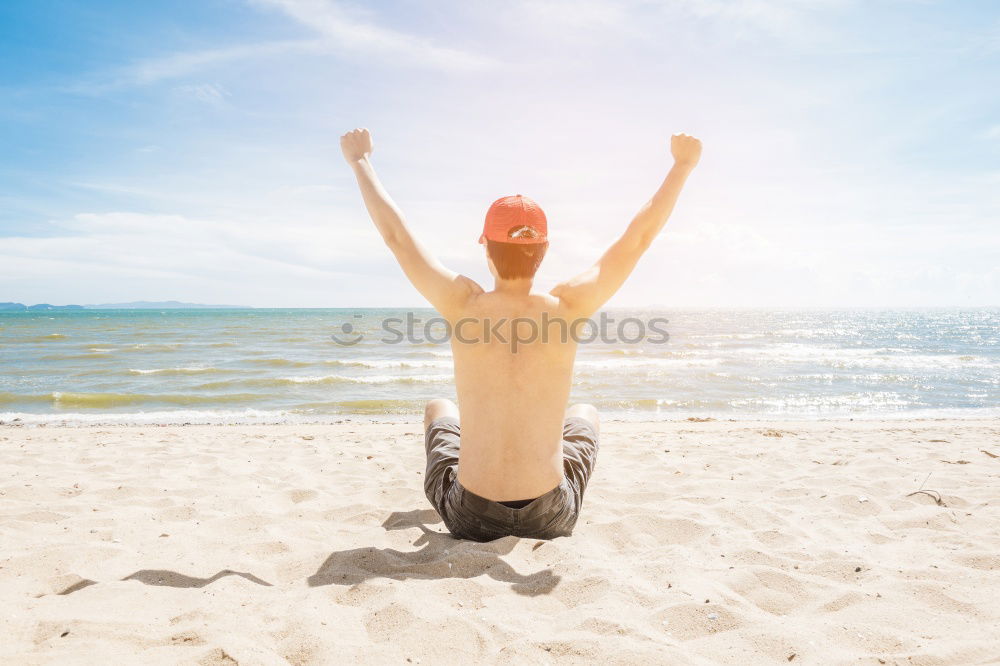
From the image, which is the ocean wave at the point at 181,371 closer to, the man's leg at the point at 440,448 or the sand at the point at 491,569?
the sand at the point at 491,569

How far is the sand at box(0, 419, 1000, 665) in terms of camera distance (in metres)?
2.08

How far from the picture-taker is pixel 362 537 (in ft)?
10.9

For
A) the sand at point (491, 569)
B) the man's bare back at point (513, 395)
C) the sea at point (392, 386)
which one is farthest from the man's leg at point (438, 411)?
the sea at point (392, 386)

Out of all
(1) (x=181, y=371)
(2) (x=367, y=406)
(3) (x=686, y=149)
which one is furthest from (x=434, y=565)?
(1) (x=181, y=371)

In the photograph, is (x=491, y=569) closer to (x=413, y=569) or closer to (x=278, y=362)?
(x=413, y=569)

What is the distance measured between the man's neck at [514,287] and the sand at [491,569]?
1303mm

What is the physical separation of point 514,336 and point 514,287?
24 centimetres

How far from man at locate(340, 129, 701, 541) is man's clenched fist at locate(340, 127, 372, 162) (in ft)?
0.41

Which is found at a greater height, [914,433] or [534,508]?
[534,508]

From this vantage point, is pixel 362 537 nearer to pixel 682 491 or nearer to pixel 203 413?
pixel 682 491

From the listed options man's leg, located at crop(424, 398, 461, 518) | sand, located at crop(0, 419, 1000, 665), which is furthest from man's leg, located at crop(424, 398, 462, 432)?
sand, located at crop(0, 419, 1000, 665)

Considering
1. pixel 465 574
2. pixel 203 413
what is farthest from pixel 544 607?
pixel 203 413

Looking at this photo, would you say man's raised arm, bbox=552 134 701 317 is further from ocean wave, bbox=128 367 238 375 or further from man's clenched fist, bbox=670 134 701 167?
ocean wave, bbox=128 367 238 375

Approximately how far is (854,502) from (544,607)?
273 centimetres
